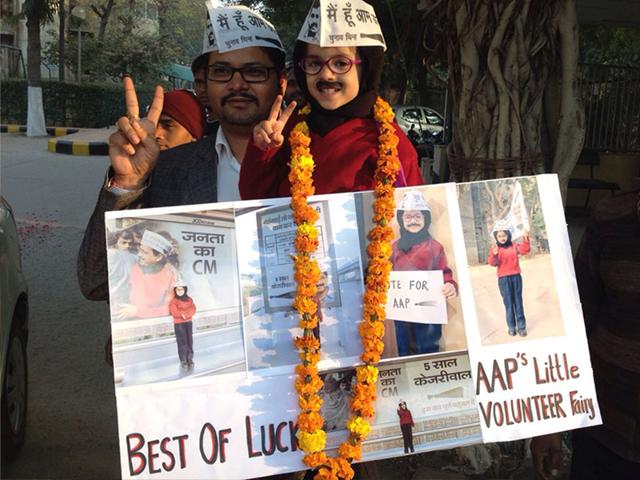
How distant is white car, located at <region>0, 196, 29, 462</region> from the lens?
3.25 metres

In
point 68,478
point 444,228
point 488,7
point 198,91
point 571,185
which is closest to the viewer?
point 444,228

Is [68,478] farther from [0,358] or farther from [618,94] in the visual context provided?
[618,94]

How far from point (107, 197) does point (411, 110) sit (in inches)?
602

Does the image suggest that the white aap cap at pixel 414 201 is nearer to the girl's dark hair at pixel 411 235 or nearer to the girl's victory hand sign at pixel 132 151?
the girl's dark hair at pixel 411 235

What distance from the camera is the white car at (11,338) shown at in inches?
128

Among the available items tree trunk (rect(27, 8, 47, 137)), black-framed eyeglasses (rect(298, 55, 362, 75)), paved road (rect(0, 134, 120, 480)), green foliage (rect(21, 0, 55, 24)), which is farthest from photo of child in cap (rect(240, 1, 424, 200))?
tree trunk (rect(27, 8, 47, 137))

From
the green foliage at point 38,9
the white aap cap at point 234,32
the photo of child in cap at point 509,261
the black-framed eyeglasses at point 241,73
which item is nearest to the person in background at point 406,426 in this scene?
the photo of child in cap at point 509,261

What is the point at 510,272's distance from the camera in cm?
182

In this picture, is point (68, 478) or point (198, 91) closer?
point (198, 91)

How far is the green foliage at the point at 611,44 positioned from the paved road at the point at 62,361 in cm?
1228

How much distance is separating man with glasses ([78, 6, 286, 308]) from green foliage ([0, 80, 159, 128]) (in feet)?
72.4

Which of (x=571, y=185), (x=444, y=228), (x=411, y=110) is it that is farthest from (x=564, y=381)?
(x=411, y=110)

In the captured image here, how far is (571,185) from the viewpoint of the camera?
8.93 m

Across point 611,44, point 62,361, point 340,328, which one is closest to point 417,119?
point 611,44
